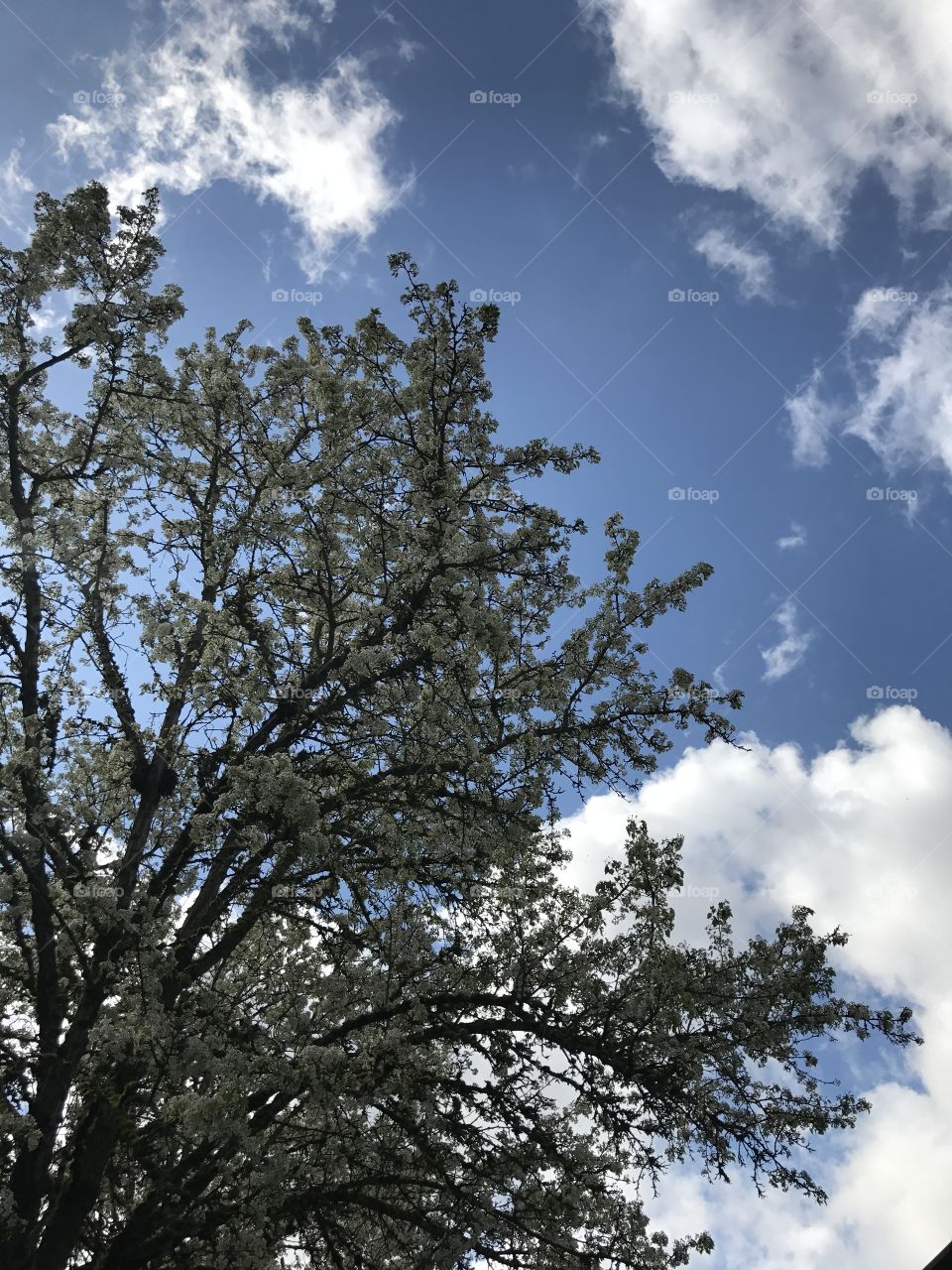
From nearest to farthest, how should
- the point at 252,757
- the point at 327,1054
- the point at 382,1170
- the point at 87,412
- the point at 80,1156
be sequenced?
the point at 327,1054
the point at 252,757
the point at 80,1156
the point at 382,1170
the point at 87,412

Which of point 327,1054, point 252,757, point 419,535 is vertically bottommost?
point 327,1054

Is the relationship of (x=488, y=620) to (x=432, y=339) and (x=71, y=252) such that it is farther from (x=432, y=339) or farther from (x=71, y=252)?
(x=71, y=252)

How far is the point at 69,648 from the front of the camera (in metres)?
11.8

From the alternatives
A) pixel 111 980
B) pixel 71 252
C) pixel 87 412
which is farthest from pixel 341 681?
pixel 71 252

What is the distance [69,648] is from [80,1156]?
6.32m

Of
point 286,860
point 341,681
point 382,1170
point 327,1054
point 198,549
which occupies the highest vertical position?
point 198,549

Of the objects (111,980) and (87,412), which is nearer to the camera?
(111,980)

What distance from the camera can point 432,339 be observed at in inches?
390

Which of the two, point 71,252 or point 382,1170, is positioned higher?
point 71,252

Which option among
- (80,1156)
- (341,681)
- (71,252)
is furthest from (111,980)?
(71,252)

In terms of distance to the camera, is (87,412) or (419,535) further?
(87,412)

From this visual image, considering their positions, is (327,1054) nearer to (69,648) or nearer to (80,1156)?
(80,1156)

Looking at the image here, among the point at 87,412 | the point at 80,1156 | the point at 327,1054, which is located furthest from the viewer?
the point at 87,412

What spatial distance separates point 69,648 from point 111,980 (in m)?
4.95
